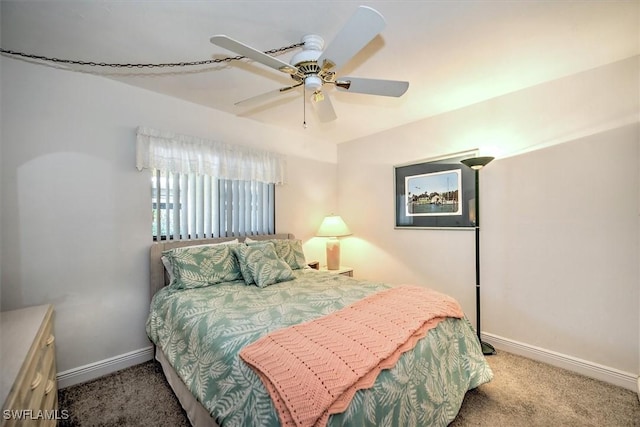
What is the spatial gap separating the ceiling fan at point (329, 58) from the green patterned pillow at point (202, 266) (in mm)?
1306

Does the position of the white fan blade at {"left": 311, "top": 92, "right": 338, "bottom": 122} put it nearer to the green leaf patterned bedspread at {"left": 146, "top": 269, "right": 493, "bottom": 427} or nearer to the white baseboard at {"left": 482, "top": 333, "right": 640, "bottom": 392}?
the green leaf patterned bedspread at {"left": 146, "top": 269, "right": 493, "bottom": 427}

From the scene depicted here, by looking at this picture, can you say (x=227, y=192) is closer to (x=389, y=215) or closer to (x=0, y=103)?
(x=0, y=103)

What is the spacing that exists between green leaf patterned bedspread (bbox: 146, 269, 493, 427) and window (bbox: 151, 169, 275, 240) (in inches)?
27.1

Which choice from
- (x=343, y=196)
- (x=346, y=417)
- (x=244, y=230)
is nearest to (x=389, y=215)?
(x=343, y=196)

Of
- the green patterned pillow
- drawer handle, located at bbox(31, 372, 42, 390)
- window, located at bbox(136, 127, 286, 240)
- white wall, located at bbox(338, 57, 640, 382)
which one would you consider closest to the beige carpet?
white wall, located at bbox(338, 57, 640, 382)

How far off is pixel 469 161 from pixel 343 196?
1936 mm

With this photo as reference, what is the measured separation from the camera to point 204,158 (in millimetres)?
2791

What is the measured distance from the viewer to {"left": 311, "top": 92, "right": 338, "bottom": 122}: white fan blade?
1823 millimetres

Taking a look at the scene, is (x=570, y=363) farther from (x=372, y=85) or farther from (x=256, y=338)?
(x=372, y=85)

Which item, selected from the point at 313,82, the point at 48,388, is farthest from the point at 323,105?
the point at 48,388

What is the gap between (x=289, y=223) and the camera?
11.8 feet

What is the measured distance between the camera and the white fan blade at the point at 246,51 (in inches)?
48.5

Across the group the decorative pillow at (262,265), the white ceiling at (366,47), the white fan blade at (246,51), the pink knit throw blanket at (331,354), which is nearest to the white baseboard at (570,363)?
the pink knit throw blanket at (331,354)

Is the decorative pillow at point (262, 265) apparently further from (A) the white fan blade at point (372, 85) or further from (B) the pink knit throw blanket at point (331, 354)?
(A) the white fan blade at point (372, 85)
